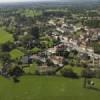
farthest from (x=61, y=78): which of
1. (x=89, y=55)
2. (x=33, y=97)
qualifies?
(x=89, y=55)

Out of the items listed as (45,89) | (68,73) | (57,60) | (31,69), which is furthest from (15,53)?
(45,89)

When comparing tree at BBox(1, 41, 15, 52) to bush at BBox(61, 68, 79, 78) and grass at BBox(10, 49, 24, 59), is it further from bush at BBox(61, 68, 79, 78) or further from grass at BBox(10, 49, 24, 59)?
bush at BBox(61, 68, 79, 78)

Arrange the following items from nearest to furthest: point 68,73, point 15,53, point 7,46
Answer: point 68,73
point 15,53
point 7,46

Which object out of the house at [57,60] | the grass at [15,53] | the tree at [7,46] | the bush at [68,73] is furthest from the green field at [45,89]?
the tree at [7,46]

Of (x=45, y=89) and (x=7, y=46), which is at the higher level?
(x=7, y=46)

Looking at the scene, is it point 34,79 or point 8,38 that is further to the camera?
point 8,38

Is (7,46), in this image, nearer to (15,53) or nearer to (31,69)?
(15,53)

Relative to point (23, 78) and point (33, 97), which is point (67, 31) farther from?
point (33, 97)

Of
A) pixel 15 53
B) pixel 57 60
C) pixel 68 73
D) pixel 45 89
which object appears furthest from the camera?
pixel 15 53

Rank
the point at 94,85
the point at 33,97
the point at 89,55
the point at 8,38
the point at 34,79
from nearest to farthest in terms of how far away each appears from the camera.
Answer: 1. the point at 33,97
2. the point at 94,85
3. the point at 34,79
4. the point at 89,55
5. the point at 8,38
